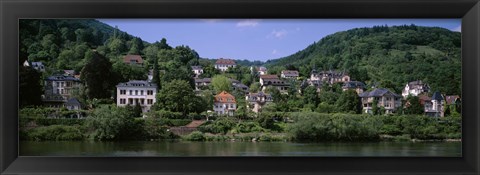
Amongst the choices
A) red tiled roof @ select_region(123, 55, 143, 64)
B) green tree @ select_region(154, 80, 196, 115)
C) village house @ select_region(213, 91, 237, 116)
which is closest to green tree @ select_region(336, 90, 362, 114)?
village house @ select_region(213, 91, 237, 116)

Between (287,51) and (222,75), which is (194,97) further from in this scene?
(287,51)

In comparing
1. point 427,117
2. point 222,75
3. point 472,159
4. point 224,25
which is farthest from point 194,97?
point 472,159

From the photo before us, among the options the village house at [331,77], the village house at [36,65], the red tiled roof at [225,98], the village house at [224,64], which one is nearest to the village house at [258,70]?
the village house at [224,64]

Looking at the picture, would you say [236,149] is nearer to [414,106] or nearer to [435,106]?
[414,106]

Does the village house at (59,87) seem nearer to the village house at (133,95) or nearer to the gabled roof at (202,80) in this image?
the village house at (133,95)

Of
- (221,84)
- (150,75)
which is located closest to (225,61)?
(221,84)
